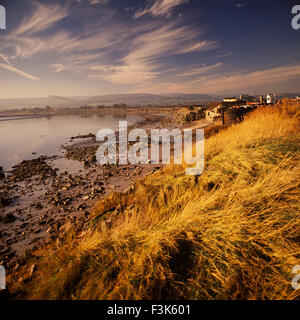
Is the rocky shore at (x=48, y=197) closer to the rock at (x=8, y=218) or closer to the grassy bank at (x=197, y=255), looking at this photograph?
the rock at (x=8, y=218)

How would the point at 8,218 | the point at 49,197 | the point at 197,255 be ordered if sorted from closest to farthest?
the point at 197,255, the point at 8,218, the point at 49,197

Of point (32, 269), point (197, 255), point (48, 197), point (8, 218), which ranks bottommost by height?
point (8, 218)

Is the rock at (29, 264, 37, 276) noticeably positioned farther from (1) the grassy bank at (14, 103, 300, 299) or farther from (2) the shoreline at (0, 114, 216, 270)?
(2) the shoreline at (0, 114, 216, 270)

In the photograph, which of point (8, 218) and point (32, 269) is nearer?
point (32, 269)

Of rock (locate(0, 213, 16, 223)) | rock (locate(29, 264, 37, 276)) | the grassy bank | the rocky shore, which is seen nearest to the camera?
the grassy bank

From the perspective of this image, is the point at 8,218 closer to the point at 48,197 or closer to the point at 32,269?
the point at 48,197

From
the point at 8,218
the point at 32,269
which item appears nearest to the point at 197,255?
the point at 32,269

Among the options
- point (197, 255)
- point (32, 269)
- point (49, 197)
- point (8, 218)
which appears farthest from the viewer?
point (49, 197)

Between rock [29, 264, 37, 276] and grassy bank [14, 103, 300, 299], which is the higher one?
grassy bank [14, 103, 300, 299]

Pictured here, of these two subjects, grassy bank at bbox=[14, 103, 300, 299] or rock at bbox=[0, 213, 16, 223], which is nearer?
grassy bank at bbox=[14, 103, 300, 299]

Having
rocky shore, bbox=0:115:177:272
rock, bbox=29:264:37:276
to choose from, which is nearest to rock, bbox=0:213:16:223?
rocky shore, bbox=0:115:177:272
